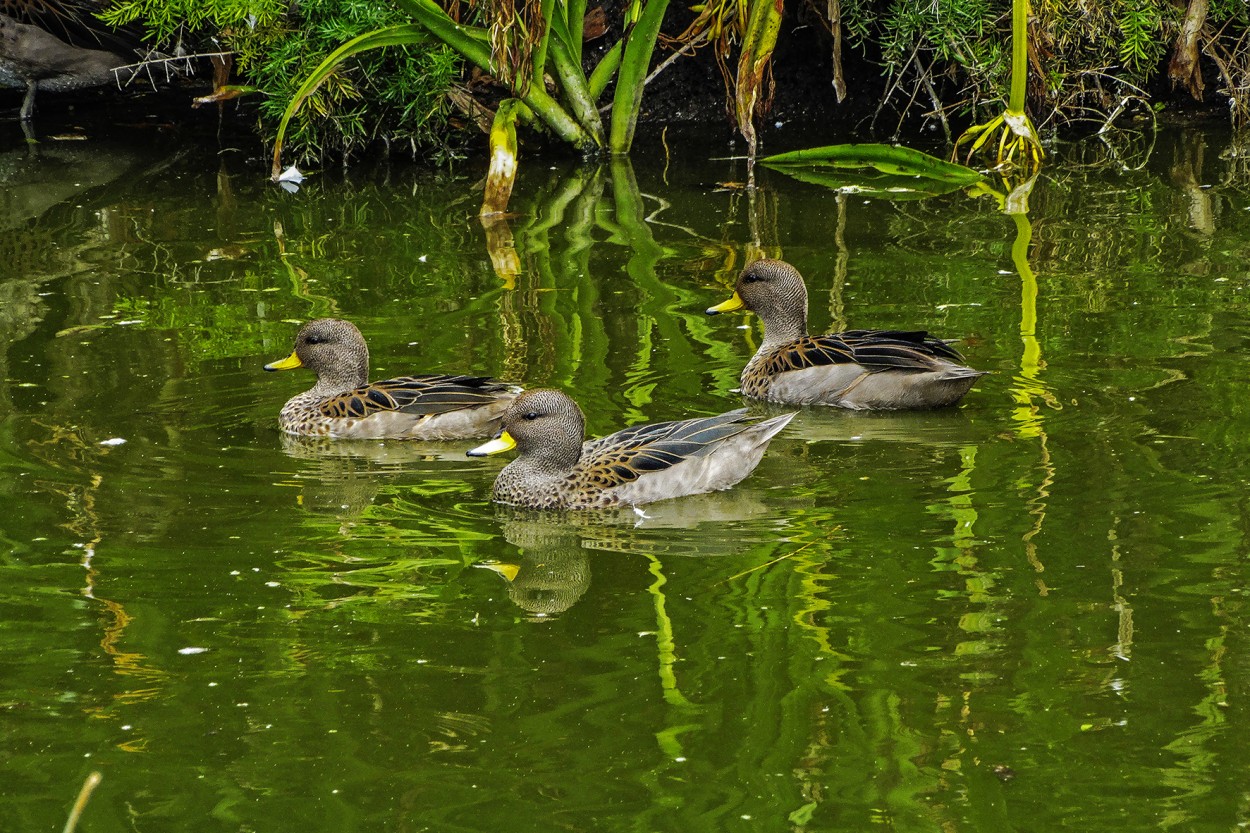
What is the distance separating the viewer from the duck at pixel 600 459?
23.6 ft

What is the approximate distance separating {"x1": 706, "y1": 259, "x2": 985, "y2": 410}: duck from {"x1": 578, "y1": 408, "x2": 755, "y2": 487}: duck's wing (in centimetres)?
124

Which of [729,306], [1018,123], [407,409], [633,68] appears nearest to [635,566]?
[407,409]

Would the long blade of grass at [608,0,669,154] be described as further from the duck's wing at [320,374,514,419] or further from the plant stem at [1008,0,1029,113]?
the duck's wing at [320,374,514,419]

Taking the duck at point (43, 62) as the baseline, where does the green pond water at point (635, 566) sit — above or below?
below

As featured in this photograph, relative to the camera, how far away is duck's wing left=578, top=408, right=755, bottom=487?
284 inches

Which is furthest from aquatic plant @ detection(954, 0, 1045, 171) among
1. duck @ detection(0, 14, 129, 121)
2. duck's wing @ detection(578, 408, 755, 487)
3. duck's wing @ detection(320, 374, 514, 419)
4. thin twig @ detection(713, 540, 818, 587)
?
duck @ detection(0, 14, 129, 121)

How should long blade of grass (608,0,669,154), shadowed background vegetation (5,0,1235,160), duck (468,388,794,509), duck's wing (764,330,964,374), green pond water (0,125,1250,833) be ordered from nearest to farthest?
green pond water (0,125,1250,833)
duck (468,388,794,509)
duck's wing (764,330,964,374)
shadowed background vegetation (5,0,1235,160)
long blade of grass (608,0,669,154)

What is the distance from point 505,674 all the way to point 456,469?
8.27ft

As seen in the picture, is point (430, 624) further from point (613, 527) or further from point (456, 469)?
point (456, 469)

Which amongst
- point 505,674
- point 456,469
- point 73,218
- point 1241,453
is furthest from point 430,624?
point 73,218

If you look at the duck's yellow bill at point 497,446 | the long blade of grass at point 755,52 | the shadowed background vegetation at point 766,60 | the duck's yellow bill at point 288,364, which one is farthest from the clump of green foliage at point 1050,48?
the duck's yellow bill at point 497,446

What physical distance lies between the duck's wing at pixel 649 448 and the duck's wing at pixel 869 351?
49.3 inches

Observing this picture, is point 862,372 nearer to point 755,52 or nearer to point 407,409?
point 407,409

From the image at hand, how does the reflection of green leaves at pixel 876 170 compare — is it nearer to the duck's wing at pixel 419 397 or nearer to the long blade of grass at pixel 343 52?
the long blade of grass at pixel 343 52
